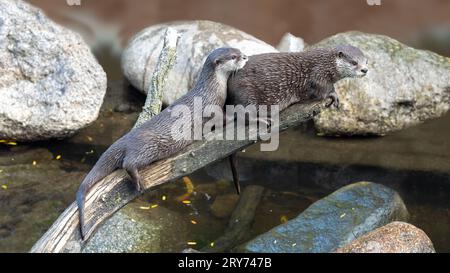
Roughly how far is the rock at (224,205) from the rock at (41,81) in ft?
5.07

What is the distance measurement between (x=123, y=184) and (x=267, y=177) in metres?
2.68

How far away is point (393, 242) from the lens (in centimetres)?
431

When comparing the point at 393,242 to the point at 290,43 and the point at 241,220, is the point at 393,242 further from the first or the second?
the point at 290,43

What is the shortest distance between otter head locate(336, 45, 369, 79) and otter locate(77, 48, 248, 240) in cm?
55

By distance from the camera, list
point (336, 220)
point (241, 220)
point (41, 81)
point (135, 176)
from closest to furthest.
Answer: point (135, 176), point (336, 220), point (241, 220), point (41, 81)

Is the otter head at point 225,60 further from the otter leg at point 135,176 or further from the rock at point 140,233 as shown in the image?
the rock at point 140,233

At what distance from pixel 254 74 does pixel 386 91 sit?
3.34 meters

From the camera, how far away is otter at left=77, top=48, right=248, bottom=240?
350 cm

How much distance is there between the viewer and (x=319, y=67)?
389 centimetres

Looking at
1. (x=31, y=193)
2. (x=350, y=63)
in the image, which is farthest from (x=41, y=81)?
(x=350, y=63)

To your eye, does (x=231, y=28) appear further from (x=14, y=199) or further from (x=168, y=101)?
(x=14, y=199)

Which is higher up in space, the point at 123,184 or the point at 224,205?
the point at 123,184

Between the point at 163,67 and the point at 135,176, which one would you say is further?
the point at 163,67

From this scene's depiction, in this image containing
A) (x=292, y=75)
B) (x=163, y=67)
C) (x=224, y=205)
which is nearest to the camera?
(x=292, y=75)
